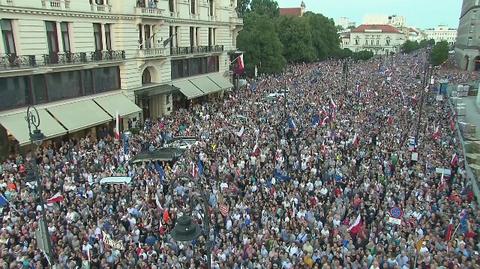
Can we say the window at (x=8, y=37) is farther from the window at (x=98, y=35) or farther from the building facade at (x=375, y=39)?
the building facade at (x=375, y=39)

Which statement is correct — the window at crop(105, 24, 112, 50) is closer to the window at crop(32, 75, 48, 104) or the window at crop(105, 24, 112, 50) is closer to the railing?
the railing

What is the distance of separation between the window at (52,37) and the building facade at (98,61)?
6cm

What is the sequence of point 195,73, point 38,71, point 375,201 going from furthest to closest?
point 195,73 < point 38,71 < point 375,201

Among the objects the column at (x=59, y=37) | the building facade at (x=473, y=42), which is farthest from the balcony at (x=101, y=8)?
the building facade at (x=473, y=42)

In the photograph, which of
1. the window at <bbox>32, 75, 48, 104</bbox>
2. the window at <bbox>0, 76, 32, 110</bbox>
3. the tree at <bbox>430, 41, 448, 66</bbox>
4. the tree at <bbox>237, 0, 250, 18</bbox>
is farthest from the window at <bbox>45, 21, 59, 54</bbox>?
the tree at <bbox>430, 41, 448, 66</bbox>

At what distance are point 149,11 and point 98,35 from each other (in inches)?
193

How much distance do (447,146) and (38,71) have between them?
24209 mm

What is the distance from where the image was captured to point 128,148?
25406mm

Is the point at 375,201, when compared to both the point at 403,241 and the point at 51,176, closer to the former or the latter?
the point at 403,241

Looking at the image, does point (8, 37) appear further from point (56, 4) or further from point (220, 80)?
point (220, 80)

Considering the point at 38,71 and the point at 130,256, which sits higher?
the point at 38,71

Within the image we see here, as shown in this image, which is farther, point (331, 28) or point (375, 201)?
point (331, 28)

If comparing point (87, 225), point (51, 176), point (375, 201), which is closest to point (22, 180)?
point (51, 176)

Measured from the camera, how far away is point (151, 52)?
3416cm
